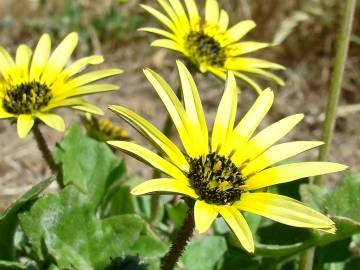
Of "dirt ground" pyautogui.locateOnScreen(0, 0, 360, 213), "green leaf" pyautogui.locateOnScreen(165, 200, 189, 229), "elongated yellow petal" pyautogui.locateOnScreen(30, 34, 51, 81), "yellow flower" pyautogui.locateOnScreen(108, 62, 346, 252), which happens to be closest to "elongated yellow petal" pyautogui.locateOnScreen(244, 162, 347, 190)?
"yellow flower" pyautogui.locateOnScreen(108, 62, 346, 252)

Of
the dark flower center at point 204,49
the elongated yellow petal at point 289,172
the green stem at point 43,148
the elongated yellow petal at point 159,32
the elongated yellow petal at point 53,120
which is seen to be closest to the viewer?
the elongated yellow petal at point 289,172

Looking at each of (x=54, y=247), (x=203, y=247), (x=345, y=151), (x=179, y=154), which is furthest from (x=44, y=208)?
(x=345, y=151)

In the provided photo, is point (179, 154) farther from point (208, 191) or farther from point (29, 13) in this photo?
point (29, 13)

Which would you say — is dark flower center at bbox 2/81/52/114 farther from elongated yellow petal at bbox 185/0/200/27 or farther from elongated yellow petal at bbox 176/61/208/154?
elongated yellow petal at bbox 185/0/200/27

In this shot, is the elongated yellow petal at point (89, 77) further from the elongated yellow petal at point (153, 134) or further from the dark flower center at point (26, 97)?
the elongated yellow petal at point (153, 134)

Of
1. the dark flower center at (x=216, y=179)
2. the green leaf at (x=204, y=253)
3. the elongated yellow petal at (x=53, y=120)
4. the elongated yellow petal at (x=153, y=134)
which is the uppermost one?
the elongated yellow petal at (x=53, y=120)

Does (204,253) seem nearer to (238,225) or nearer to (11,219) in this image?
(11,219)

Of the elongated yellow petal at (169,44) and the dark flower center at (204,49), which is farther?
the dark flower center at (204,49)

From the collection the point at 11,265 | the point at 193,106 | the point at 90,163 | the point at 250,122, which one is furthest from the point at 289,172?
the point at 90,163

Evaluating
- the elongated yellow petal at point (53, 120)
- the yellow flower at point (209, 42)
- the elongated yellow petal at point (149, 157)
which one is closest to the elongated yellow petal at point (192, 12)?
the yellow flower at point (209, 42)
